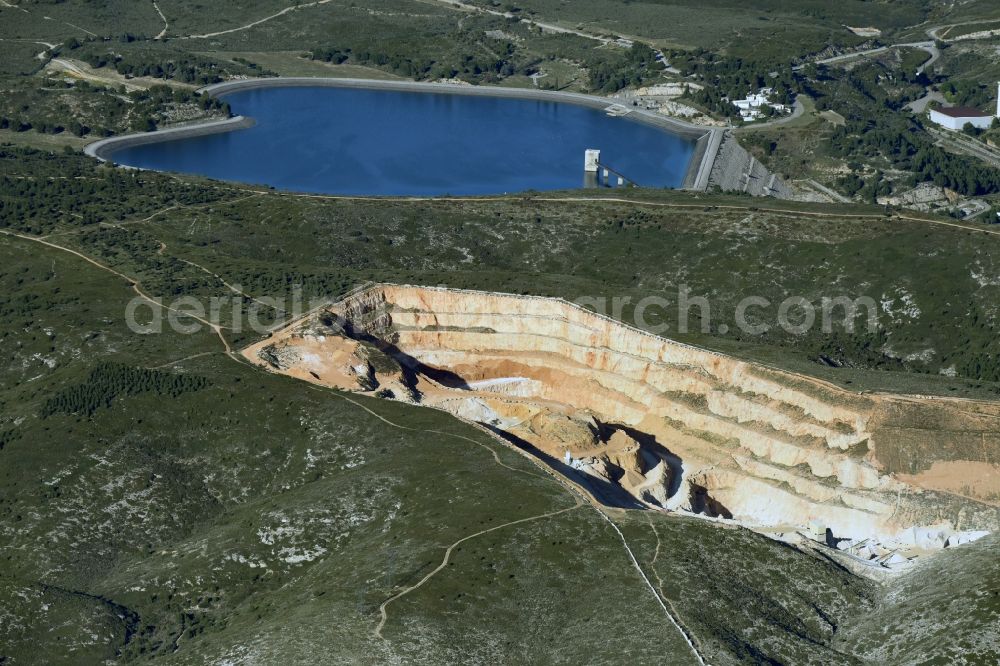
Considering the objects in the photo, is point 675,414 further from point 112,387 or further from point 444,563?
point 112,387

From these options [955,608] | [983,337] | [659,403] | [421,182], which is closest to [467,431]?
[659,403]

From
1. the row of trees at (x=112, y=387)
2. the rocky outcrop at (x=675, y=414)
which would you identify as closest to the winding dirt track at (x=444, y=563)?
the rocky outcrop at (x=675, y=414)

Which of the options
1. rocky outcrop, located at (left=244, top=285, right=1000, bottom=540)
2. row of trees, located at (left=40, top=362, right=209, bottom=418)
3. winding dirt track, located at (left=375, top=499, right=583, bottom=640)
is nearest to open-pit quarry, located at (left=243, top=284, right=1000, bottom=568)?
rocky outcrop, located at (left=244, top=285, right=1000, bottom=540)

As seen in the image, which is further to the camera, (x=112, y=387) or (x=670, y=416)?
(x=670, y=416)

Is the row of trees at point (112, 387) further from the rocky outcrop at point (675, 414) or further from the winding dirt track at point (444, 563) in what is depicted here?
the winding dirt track at point (444, 563)

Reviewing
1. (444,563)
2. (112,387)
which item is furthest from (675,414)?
(112,387)

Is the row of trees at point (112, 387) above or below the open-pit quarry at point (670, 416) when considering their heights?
above

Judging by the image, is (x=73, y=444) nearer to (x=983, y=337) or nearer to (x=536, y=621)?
(x=536, y=621)
